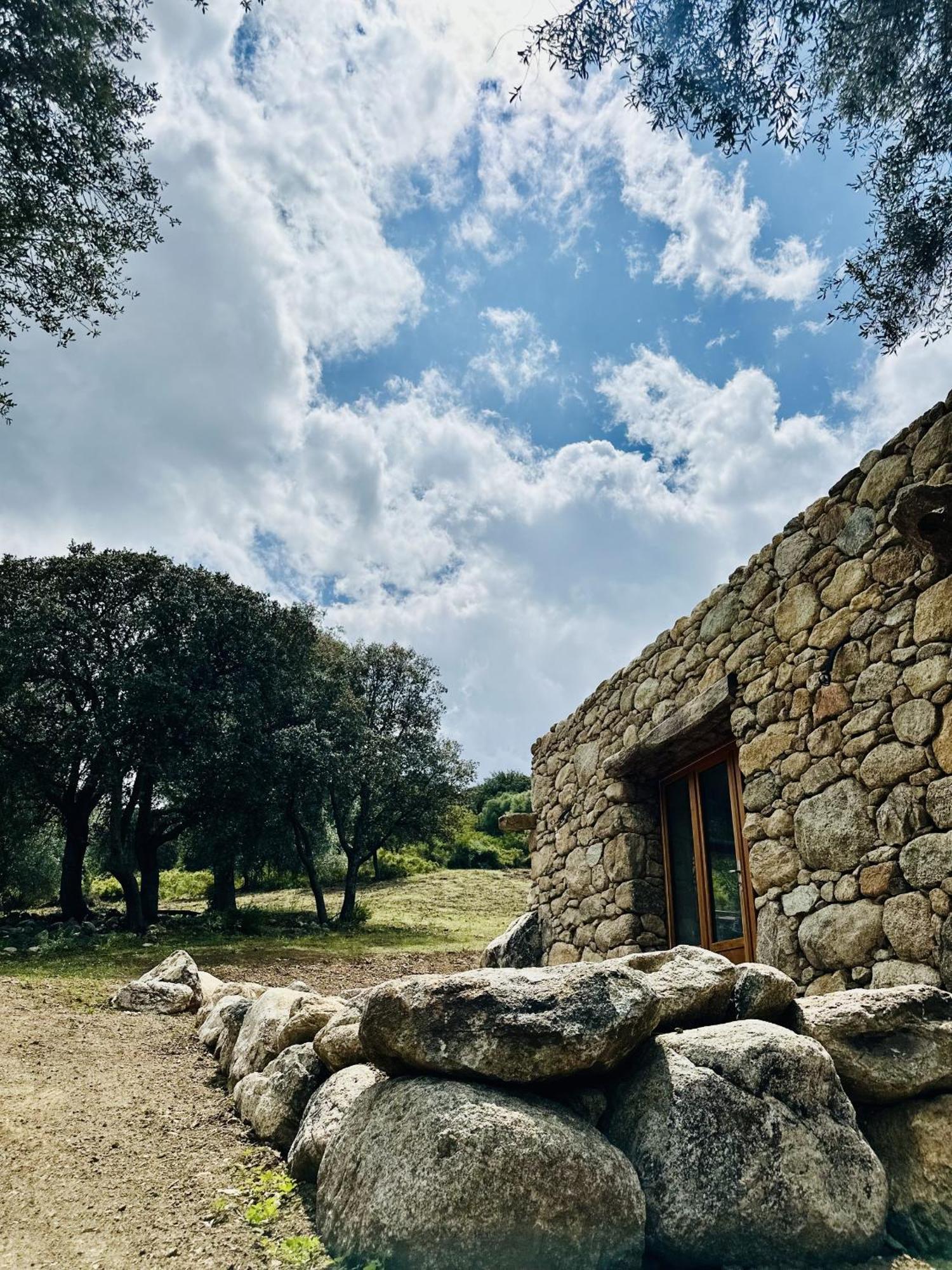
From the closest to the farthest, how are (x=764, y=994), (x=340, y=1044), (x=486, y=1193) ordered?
(x=486, y=1193) → (x=764, y=994) → (x=340, y=1044)

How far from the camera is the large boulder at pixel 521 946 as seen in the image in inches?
337

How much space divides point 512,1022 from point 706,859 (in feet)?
13.4

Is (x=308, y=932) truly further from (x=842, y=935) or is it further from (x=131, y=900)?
(x=842, y=935)

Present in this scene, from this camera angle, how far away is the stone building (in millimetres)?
4059

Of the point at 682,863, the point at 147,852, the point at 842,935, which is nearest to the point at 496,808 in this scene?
the point at 147,852

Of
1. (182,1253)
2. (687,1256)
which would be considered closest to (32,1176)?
(182,1253)

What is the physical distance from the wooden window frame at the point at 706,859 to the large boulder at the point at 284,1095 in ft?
9.99

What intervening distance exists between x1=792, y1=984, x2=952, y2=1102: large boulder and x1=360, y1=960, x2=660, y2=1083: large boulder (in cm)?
A: 74

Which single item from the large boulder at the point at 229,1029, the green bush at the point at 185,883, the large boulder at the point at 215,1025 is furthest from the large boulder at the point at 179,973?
the green bush at the point at 185,883

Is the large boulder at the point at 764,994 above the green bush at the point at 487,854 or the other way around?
the other way around

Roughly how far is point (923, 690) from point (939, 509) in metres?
0.94

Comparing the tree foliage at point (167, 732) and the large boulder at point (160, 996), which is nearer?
the large boulder at point (160, 996)

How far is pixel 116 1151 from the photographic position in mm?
3566

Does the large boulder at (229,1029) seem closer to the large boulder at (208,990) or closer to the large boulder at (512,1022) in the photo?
the large boulder at (208,990)
